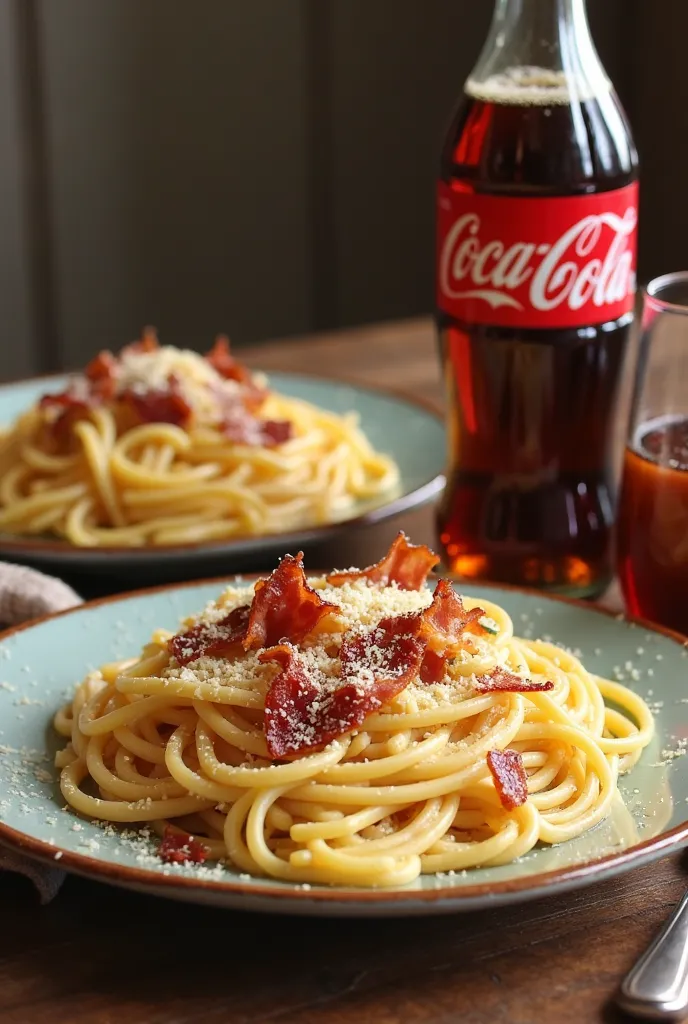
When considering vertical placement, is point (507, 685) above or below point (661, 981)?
above

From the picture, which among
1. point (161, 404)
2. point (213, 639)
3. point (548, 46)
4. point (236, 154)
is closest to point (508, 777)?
point (213, 639)

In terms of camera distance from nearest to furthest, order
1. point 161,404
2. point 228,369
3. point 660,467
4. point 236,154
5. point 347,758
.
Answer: point 347,758, point 660,467, point 161,404, point 228,369, point 236,154

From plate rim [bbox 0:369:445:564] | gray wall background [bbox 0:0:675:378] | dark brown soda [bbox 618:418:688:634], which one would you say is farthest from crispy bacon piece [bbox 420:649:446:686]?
gray wall background [bbox 0:0:675:378]

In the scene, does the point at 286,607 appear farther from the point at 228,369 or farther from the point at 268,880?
the point at 228,369

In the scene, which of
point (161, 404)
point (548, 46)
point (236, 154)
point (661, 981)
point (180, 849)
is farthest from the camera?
point (236, 154)

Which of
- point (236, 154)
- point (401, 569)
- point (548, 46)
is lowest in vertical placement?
point (236, 154)

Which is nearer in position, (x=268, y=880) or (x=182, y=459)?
(x=268, y=880)

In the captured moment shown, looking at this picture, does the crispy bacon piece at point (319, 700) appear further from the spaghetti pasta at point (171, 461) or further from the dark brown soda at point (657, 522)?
the spaghetti pasta at point (171, 461)
